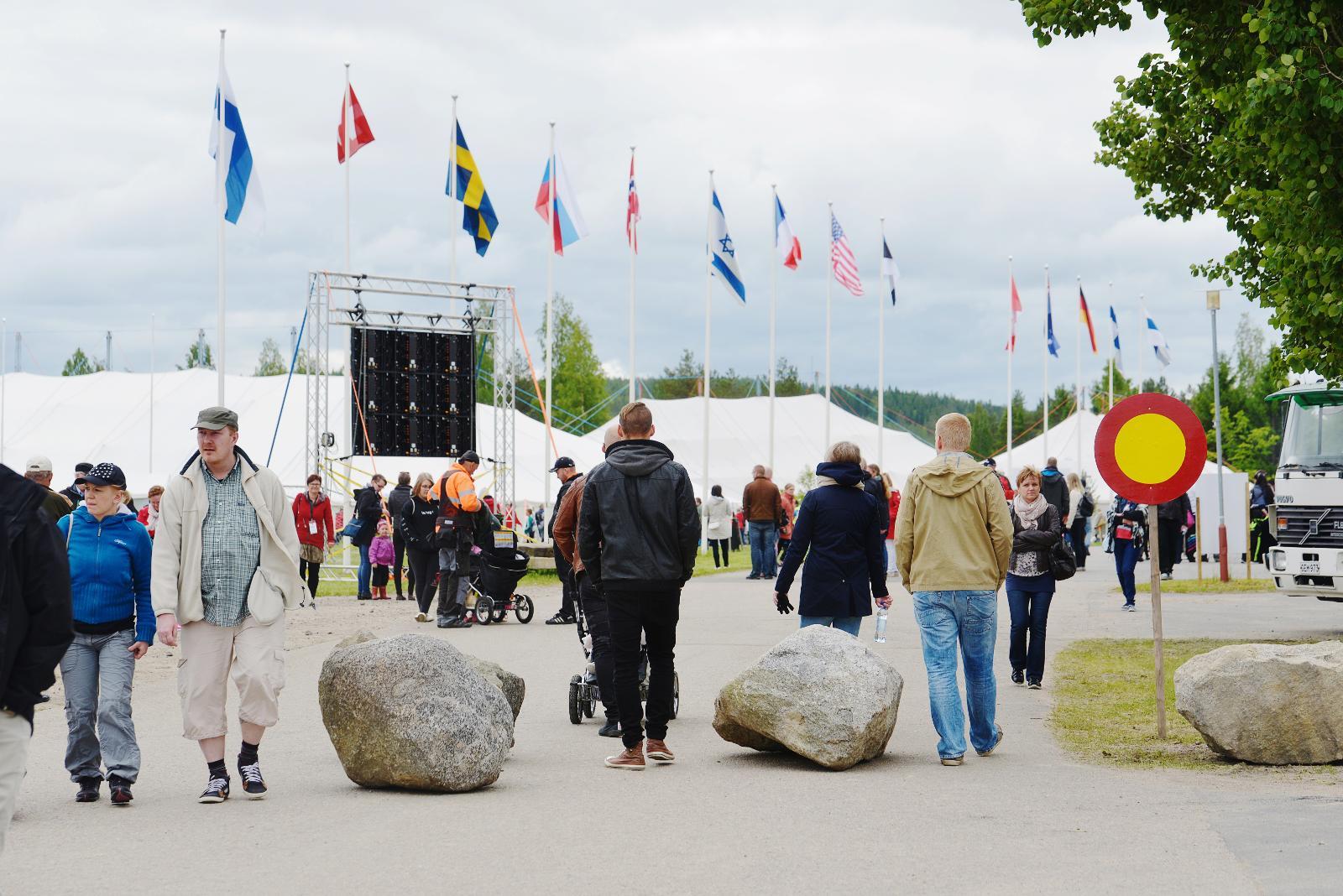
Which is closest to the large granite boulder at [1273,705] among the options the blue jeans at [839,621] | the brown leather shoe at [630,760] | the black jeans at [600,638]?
the blue jeans at [839,621]

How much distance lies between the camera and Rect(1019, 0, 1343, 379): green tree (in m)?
11.1

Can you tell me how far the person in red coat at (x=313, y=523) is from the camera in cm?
2287

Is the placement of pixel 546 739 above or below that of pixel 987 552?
below

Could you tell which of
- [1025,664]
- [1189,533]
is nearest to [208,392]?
[1189,533]

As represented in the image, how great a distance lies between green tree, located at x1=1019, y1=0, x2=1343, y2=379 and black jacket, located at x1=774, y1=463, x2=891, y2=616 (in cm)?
419

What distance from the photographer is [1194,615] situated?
1906 cm

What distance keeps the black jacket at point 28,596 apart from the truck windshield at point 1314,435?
15795 millimetres

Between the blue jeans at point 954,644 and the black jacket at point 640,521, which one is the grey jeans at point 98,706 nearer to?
the black jacket at point 640,521

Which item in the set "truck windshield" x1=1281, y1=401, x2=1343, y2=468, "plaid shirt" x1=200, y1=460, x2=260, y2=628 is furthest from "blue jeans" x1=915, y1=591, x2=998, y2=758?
"truck windshield" x1=1281, y1=401, x2=1343, y2=468

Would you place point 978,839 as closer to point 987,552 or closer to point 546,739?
point 987,552

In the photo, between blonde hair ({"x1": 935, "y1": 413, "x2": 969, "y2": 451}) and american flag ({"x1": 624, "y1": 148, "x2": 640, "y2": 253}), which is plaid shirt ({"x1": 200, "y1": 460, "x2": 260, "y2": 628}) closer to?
blonde hair ({"x1": 935, "y1": 413, "x2": 969, "y2": 451})

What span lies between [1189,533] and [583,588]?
2816 cm

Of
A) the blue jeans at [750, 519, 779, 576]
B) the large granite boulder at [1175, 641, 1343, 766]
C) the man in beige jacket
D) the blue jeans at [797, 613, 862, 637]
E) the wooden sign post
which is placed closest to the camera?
the large granite boulder at [1175, 641, 1343, 766]

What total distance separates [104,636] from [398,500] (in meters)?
14.3
